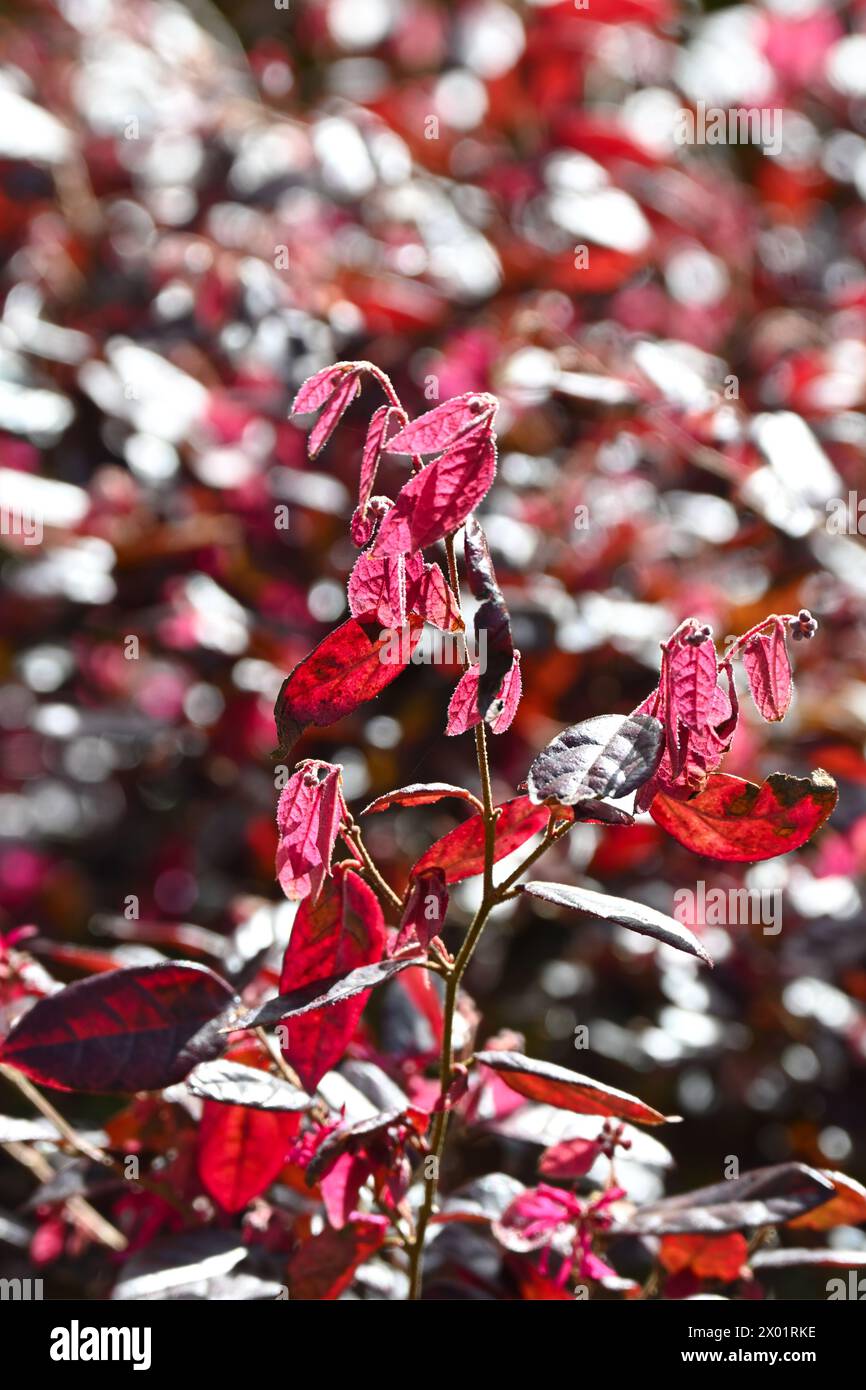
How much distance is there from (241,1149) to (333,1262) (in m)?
0.11

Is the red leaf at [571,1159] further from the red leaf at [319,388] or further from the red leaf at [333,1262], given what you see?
the red leaf at [319,388]

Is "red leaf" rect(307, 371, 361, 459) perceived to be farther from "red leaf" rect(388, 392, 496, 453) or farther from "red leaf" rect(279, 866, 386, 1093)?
"red leaf" rect(279, 866, 386, 1093)

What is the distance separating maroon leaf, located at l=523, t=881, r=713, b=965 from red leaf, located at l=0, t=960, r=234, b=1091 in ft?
0.76

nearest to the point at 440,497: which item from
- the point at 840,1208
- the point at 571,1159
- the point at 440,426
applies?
the point at 440,426

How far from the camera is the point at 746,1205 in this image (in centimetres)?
95

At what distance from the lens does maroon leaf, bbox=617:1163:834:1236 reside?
3.07ft

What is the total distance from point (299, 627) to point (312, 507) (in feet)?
0.49

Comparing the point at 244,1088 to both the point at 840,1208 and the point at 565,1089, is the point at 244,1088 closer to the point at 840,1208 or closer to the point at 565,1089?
the point at 565,1089

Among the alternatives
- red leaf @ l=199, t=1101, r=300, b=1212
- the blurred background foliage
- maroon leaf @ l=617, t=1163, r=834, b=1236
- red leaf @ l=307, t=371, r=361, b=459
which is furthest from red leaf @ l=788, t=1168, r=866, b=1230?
red leaf @ l=307, t=371, r=361, b=459

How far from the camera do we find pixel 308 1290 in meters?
0.94

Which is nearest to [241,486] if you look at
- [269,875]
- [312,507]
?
[312,507]

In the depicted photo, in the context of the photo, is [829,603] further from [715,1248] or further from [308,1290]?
[308,1290]

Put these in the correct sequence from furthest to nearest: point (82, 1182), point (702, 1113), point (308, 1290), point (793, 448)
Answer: point (702, 1113), point (793, 448), point (82, 1182), point (308, 1290)

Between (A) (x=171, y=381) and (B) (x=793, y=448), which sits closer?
(B) (x=793, y=448)
